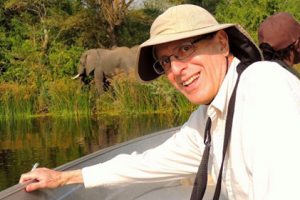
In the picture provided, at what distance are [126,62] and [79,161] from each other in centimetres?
1260

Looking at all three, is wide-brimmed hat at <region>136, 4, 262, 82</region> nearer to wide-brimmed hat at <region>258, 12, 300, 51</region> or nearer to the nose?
the nose

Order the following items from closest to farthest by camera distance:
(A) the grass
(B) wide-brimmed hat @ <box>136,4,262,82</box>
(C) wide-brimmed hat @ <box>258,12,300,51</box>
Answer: (B) wide-brimmed hat @ <box>136,4,262,82</box> < (C) wide-brimmed hat @ <box>258,12,300,51</box> < (A) the grass

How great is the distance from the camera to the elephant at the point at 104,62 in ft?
49.2

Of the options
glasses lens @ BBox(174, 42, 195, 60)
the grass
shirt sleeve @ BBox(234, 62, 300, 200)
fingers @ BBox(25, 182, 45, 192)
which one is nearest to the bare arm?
fingers @ BBox(25, 182, 45, 192)

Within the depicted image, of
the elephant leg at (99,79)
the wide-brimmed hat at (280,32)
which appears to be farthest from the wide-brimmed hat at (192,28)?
the elephant leg at (99,79)

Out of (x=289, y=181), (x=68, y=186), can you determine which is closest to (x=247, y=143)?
(x=289, y=181)

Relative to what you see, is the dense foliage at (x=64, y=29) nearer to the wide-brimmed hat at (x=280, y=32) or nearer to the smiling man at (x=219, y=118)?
the wide-brimmed hat at (x=280, y=32)

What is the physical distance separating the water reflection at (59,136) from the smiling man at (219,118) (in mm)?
2998

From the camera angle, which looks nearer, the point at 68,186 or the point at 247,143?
the point at 247,143

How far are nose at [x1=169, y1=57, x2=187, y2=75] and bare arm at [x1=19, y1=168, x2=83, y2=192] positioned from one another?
629 mm

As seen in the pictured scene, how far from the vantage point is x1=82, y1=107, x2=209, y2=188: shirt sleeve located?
1759mm

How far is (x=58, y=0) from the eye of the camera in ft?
59.0

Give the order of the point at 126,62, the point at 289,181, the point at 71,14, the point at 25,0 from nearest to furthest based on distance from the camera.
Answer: the point at 289,181, the point at 126,62, the point at 25,0, the point at 71,14

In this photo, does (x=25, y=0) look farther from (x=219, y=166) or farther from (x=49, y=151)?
(x=219, y=166)
